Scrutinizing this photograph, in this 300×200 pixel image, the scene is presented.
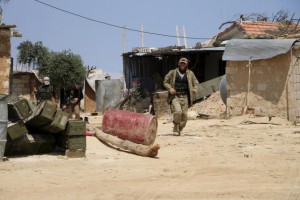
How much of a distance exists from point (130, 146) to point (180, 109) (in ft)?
9.39

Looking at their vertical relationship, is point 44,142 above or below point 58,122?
below

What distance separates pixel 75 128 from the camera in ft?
22.0

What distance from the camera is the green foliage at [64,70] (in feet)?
108

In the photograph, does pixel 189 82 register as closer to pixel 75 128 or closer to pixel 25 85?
pixel 75 128

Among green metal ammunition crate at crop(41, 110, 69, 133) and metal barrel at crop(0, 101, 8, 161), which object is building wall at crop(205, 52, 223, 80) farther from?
metal barrel at crop(0, 101, 8, 161)

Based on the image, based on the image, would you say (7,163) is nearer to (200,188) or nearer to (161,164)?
(161,164)

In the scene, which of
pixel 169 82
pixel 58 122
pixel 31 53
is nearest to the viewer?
pixel 58 122

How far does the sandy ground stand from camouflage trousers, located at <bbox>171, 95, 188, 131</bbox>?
4.60 feet

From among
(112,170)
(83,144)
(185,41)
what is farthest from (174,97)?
(185,41)

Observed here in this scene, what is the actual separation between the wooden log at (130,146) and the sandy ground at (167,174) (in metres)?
0.10

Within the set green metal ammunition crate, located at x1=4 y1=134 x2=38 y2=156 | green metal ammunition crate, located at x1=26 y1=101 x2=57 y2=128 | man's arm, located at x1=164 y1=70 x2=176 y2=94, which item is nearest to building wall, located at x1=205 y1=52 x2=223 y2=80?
man's arm, located at x1=164 y1=70 x2=176 y2=94

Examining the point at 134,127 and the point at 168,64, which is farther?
the point at 168,64

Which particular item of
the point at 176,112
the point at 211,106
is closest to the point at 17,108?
the point at 176,112

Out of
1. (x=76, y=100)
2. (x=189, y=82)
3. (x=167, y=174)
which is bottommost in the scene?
(x=167, y=174)
